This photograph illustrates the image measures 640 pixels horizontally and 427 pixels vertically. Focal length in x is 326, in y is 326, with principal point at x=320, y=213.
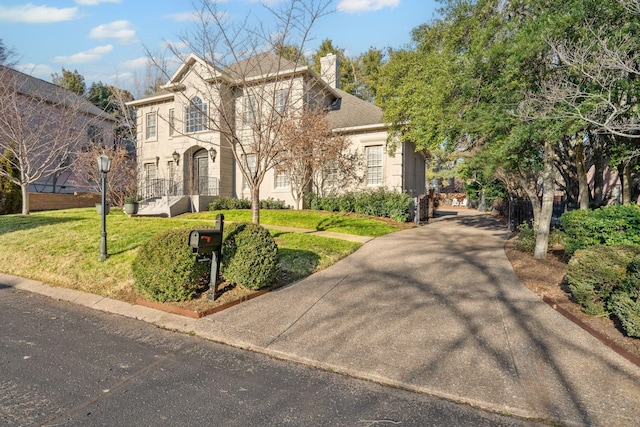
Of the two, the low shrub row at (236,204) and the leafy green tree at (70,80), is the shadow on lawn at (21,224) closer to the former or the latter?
the low shrub row at (236,204)

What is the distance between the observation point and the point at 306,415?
2.63 metres

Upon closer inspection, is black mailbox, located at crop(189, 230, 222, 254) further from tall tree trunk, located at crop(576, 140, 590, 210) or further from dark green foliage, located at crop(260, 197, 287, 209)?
dark green foliage, located at crop(260, 197, 287, 209)

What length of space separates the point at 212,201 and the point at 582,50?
617 inches

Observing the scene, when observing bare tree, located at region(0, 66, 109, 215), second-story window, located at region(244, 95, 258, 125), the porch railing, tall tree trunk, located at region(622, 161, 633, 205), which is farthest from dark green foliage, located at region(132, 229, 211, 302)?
the porch railing

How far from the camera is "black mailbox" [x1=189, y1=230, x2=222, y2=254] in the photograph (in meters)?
4.71

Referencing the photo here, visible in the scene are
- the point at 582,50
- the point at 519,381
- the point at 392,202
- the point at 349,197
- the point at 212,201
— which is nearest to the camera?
the point at 519,381

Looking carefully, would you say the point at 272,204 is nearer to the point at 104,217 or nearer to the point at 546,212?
the point at 104,217

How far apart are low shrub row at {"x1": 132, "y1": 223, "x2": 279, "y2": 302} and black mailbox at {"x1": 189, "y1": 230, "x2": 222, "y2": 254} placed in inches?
15.4

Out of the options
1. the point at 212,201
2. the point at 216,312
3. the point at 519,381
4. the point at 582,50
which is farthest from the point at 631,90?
the point at 212,201

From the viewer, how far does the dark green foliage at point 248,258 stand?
212 inches

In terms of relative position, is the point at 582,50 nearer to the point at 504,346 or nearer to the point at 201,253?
the point at 504,346

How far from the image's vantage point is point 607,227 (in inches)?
251

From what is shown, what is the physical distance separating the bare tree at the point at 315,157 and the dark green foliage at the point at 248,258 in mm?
6907

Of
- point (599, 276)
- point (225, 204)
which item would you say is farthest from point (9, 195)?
point (599, 276)
